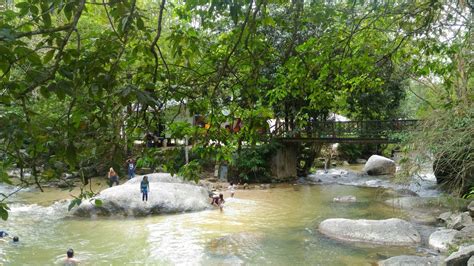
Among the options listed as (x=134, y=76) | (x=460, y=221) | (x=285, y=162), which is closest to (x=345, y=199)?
(x=285, y=162)

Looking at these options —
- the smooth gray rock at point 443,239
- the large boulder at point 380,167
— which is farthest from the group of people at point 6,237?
the large boulder at point 380,167

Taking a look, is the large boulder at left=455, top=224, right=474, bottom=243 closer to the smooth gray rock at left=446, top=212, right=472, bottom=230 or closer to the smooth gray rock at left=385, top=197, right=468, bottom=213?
the smooth gray rock at left=446, top=212, right=472, bottom=230

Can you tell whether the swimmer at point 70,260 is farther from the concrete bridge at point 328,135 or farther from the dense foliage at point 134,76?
the concrete bridge at point 328,135

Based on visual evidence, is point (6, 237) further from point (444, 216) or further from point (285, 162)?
point (285, 162)

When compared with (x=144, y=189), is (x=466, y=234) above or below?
below

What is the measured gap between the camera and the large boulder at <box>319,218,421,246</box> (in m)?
9.65

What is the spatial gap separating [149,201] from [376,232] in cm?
645

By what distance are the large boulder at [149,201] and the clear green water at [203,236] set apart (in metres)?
0.35

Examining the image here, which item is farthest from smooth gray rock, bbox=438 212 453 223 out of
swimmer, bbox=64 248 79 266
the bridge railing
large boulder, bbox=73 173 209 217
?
swimmer, bbox=64 248 79 266

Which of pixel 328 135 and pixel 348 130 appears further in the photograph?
pixel 328 135

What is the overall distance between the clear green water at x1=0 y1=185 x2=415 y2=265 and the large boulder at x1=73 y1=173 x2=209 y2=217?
35 cm

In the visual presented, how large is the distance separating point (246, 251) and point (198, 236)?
1624 millimetres

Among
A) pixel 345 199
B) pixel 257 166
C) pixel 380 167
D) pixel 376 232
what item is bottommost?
pixel 376 232

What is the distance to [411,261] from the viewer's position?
7.78 meters
